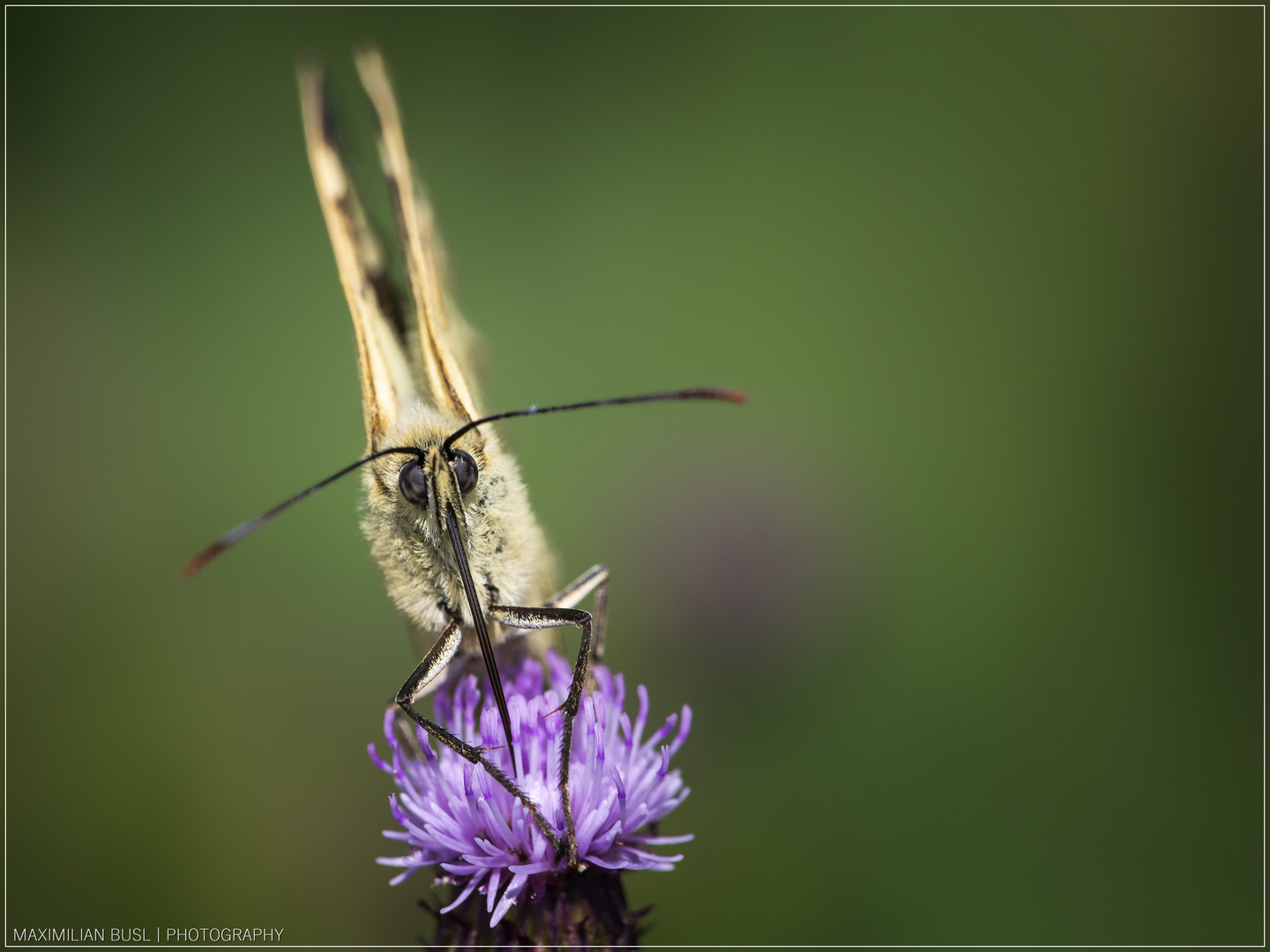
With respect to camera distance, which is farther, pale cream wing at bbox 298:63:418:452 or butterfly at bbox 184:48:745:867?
pale cream wing at bbox 298:63:418:452

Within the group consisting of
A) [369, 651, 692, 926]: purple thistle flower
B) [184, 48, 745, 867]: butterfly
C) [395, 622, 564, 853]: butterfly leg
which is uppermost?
[184, 48, 745, 867]: butterfly

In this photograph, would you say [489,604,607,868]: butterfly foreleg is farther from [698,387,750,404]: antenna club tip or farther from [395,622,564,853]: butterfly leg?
[698,387,750,404]: antenna club tip

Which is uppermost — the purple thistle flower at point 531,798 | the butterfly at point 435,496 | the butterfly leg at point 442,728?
the butterfly at point 435,496

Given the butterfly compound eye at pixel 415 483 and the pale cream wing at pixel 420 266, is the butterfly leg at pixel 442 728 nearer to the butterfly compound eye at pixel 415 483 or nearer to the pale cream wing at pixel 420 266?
the butterfly compound eye at pixel 415 483

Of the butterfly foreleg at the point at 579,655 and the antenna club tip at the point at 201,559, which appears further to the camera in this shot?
the butterfly foreleg at the point at 579,655

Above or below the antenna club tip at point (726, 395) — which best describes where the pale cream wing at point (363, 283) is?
above

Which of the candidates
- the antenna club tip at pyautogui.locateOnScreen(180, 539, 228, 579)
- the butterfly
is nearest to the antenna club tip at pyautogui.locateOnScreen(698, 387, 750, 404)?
the butterfly

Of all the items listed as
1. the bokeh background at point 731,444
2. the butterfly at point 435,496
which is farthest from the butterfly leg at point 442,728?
the bokeh background at point 731,444

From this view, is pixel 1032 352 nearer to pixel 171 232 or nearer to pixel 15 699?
pixel 171 232
